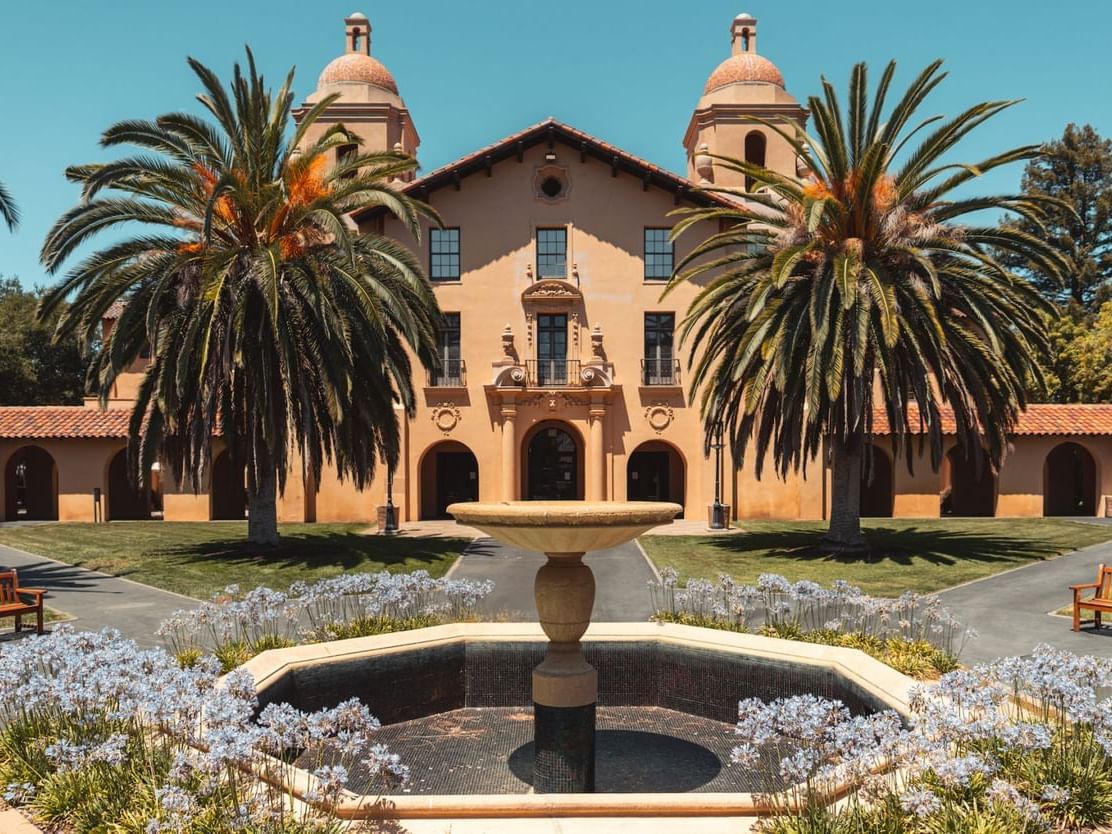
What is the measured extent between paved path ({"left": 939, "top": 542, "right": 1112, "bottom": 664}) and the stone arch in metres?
15.4

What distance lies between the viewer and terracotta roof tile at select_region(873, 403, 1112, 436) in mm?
31609

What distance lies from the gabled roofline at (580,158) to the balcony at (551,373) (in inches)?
269

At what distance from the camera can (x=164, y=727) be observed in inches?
226

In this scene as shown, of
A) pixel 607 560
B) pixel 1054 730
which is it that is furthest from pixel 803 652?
pixel 607 560

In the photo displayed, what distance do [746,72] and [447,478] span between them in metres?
19.9

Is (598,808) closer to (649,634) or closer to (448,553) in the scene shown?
(649,634)

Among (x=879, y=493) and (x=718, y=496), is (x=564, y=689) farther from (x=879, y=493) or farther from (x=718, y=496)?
(x=879, y=493)

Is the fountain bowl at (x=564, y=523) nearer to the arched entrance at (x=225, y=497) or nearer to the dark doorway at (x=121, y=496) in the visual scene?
the arched entrance at (x=225, y=497)

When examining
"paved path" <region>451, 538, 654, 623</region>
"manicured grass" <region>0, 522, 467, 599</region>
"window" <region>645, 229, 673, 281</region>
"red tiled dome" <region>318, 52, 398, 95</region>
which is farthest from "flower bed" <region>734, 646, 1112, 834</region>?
"red tiled dome" <region>318, 52, 398, 95</region>

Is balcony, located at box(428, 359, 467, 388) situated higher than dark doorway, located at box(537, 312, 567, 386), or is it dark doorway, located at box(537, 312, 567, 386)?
dark doorway, located at box(537, 312, 567, 386)

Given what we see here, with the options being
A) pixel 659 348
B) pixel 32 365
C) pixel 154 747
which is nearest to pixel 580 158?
pixel 659 348

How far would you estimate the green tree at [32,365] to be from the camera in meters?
46.0

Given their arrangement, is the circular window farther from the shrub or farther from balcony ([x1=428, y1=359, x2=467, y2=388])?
the shrub

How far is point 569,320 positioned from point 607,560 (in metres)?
11.6
